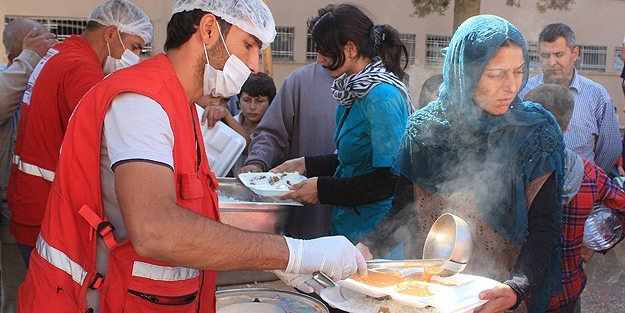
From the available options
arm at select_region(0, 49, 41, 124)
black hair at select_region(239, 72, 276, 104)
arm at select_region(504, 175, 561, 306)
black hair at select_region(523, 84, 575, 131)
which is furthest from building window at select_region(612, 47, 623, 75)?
arm at select_region(504, 175, 561, 306)

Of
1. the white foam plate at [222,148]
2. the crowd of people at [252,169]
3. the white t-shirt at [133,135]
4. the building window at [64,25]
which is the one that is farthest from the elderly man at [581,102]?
the building window at [64,25]

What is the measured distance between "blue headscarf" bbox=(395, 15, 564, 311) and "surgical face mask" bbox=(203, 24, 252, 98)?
2.39 feet

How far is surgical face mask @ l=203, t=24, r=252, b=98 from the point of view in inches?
68.9

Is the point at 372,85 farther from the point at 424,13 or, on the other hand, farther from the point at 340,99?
the point at 424,13

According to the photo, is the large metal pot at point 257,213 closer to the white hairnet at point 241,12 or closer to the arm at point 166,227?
the white hairnet at point 241,12

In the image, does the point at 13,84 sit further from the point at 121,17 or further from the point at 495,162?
the point at 495,162

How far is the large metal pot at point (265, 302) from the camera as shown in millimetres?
2053

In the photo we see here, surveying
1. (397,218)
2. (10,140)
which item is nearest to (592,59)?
(10,140)

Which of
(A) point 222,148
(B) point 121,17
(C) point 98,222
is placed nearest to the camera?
(C) point 98,222

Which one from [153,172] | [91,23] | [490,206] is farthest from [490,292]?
[91,23]

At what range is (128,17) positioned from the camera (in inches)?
126

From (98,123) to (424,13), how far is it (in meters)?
10.8

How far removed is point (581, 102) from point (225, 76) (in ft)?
10.5

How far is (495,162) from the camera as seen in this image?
2.13 m
